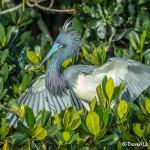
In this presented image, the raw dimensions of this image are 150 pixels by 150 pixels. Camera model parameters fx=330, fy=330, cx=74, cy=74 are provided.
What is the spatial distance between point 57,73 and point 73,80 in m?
0.21

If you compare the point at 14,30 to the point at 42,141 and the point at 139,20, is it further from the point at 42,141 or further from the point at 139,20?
the point at 42,141

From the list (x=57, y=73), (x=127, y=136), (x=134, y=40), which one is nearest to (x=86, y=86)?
(x=57, y=73)

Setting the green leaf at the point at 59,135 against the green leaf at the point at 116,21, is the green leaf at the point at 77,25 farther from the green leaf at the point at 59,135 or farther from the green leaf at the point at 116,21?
the green leaf at the point at 59,135

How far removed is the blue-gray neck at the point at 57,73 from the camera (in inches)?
136

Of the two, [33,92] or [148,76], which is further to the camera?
[33,92]

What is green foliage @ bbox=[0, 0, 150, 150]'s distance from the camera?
2.37 m

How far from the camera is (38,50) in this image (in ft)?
11.7

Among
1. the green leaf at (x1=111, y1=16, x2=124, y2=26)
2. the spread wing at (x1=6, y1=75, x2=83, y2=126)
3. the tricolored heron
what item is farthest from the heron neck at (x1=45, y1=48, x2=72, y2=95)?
the green leaf at (x1=111, y1=16, x2=124, y2=26)

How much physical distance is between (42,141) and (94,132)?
401 mm

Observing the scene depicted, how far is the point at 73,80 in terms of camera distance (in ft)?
11.3

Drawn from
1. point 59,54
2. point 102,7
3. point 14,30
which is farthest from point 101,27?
point 14,30

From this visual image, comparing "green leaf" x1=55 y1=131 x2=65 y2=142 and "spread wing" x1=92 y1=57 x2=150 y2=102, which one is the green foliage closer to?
"green leaf" x1=55 y1=131 x2=65 y2=142

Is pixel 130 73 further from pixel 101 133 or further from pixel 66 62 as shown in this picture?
pixel 101 133

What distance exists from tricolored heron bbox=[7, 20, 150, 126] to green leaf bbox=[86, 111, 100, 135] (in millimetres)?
920
